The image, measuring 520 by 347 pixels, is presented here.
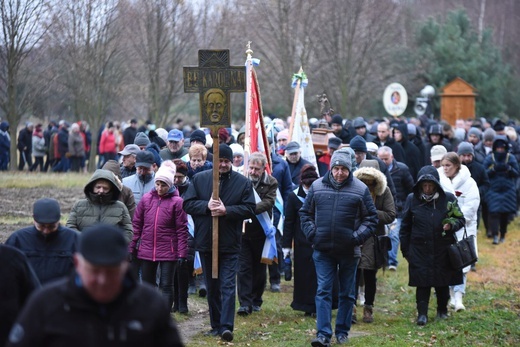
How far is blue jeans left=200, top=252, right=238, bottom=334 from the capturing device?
1108 centimetres

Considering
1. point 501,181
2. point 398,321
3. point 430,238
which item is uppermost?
point 501,181

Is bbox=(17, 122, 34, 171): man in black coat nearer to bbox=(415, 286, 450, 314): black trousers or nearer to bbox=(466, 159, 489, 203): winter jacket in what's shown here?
bbox=(466, 159, 489, 203): winter jacket

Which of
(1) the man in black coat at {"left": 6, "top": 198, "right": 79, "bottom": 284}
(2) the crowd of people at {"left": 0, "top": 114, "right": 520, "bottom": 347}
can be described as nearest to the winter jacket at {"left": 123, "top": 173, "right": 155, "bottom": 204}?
(2) the crowd of people at {"left": 0, "top": 114, "right": 520, "bottom": 347}

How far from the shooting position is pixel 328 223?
10758 mm

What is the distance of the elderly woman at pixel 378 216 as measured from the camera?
12.4 m

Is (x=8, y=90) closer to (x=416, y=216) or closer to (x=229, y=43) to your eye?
(x=229, y=43)

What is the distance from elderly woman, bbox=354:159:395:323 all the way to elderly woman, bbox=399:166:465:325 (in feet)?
0.78

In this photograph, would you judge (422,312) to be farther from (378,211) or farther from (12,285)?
(12,285)

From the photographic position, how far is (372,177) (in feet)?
40.5

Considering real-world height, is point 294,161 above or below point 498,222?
above

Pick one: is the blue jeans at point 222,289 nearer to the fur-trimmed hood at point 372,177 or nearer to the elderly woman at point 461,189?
the fur-trimmed hood at point 372,177

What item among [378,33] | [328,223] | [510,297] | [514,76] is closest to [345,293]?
[328,223]

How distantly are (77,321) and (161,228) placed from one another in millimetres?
6321

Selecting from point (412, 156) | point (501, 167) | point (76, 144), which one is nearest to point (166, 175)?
point (412, 156)
